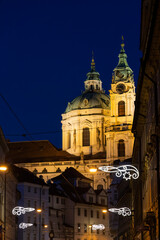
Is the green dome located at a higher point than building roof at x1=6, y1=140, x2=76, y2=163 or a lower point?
higher

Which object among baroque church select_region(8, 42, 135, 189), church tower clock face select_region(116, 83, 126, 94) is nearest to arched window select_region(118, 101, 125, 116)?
baroque church select_region(8, 42, 135, 189)

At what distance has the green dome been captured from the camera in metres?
148

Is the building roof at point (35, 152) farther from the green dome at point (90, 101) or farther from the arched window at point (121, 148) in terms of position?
the arched window at point (121, 148)

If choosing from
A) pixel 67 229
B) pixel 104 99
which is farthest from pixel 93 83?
pixel 67 229

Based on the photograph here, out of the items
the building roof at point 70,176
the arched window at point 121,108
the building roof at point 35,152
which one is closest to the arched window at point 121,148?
the arched window at point 121,108

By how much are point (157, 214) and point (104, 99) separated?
407ft

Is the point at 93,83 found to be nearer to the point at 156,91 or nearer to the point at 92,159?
the point at 92,159

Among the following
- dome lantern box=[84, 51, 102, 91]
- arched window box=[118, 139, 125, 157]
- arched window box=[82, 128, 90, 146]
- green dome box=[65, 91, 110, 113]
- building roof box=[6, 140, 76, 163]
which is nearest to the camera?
arched window box=[118, 139, 125, 157]

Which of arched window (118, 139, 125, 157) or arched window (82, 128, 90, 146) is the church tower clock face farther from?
arched window (82, 128, 90, 146)

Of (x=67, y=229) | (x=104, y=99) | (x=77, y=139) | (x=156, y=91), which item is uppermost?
(x=104, y=99)

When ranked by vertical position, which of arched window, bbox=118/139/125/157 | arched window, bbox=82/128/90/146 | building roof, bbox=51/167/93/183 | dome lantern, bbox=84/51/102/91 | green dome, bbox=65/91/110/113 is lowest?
building roof, bbox=51/167/93/183

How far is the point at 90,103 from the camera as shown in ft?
490

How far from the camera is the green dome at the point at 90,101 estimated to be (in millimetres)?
148500

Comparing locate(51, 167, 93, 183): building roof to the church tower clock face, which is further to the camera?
the church tower clock face
